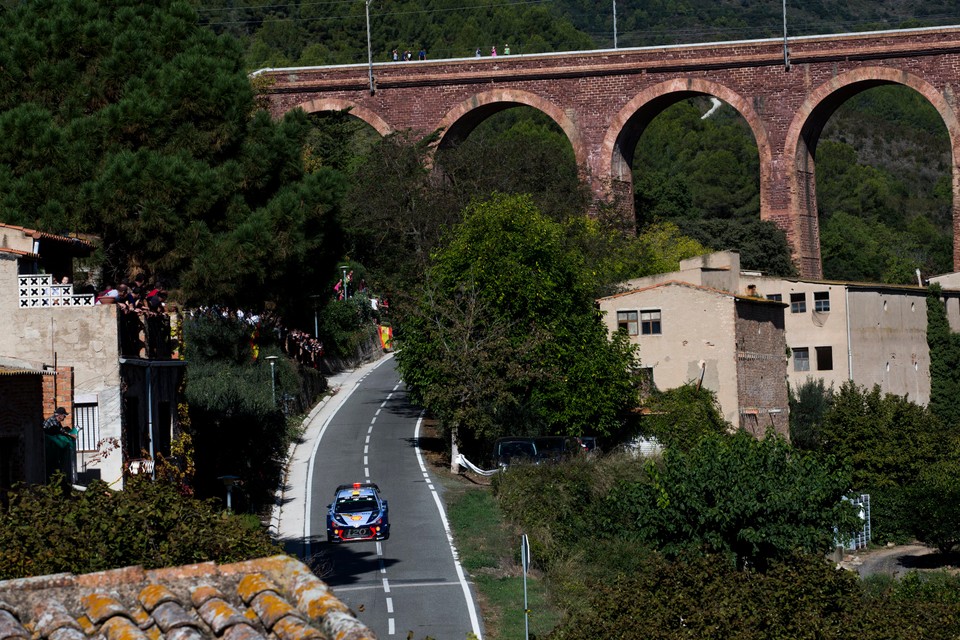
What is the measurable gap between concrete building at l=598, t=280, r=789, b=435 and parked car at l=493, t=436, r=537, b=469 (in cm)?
1017

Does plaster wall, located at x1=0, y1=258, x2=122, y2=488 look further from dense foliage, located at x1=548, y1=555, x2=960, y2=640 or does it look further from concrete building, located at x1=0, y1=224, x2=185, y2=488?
dense foliage, located at x1=548, y1=555, x2=960, y2=640

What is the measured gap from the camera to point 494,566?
99.9 ft

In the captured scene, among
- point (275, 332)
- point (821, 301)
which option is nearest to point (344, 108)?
point (821, 301)

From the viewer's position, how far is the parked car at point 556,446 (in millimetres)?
39406

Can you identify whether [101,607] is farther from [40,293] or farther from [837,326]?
[837,326]

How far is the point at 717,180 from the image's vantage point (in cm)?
10744

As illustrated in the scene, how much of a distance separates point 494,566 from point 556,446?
11335 millimetres

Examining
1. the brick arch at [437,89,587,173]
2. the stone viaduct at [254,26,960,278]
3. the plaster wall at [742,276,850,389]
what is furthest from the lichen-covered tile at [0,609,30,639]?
the brick arch at [437,89,587,173]

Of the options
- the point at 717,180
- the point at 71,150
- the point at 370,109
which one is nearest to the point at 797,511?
the point at 71,150

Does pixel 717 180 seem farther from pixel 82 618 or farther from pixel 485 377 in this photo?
pixel 82 618

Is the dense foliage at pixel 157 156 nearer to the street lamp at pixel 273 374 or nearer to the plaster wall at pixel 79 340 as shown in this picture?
the plaster wall at pixel 79 340

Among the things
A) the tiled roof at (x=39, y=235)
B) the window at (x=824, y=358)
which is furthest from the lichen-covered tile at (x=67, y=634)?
the window at (x=824, y=358)

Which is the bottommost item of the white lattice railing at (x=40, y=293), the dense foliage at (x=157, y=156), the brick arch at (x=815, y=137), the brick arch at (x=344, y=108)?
the white lattice railing at (x=40, y=293)

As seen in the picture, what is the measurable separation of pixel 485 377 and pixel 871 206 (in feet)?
283
